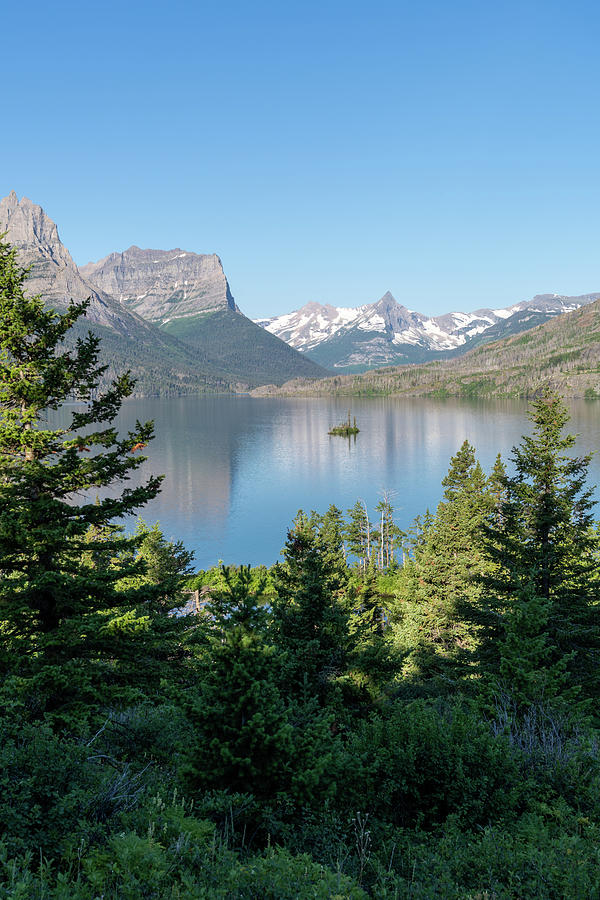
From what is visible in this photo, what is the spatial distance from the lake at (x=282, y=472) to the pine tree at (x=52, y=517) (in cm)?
4741

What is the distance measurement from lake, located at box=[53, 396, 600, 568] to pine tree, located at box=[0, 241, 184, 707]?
156ft

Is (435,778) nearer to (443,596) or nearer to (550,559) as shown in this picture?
(550,559)

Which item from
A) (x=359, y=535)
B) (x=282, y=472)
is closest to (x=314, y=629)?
(x=359, y=535)

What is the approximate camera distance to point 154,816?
264 inches

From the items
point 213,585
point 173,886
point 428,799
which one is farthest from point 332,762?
point 213,585

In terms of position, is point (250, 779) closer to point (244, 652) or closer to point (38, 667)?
point (244, 652)

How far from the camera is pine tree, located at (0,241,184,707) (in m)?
10.7

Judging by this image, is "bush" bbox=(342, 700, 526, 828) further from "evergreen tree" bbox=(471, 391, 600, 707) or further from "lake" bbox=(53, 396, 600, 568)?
"lake" bbox=(53, 396, 600, 568)

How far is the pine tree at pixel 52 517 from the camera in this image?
1067cm

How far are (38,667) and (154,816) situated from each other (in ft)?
16.5

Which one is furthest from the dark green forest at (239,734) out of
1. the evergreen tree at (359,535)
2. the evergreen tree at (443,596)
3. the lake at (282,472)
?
the lake at (282,472)

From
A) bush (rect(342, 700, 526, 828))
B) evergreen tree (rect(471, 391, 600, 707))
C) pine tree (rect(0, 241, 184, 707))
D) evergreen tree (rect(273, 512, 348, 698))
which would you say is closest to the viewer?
bush (rect(342, 700, 526, 828))

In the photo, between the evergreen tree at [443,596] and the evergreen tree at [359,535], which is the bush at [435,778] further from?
the evergreen tree at [359,535]

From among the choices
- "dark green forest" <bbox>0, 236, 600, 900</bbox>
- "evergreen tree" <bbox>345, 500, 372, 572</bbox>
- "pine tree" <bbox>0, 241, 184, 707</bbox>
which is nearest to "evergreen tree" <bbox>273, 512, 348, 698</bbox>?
"dark green forest" <bbox>0, 236, 600, 900</bbox>
